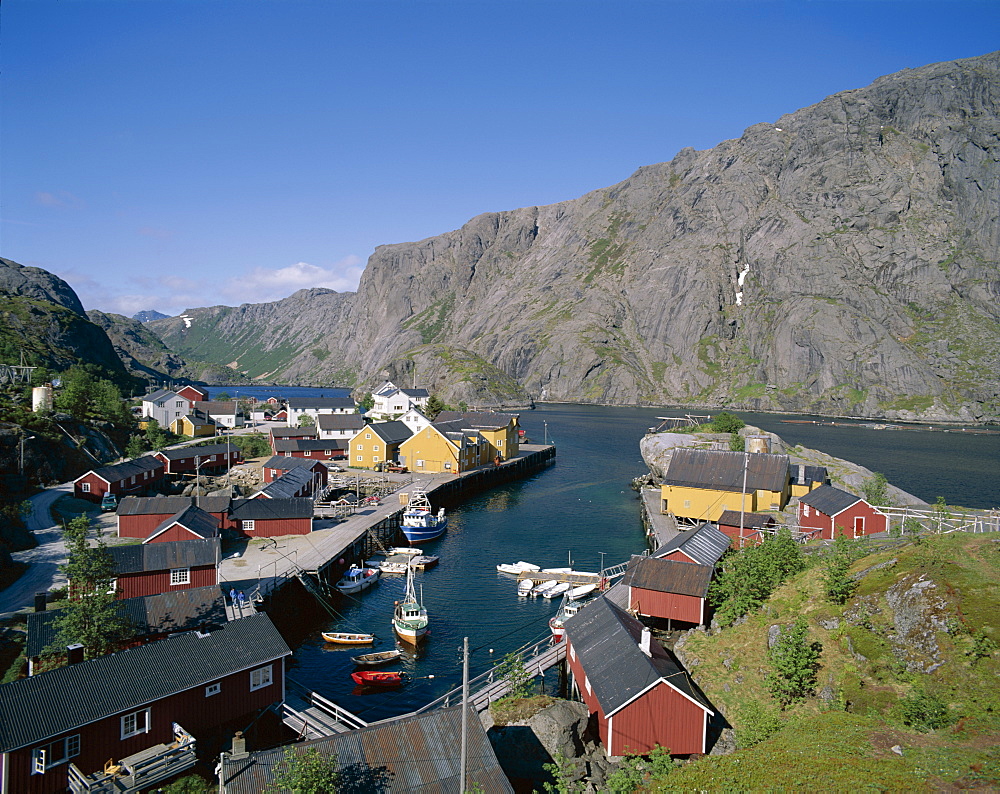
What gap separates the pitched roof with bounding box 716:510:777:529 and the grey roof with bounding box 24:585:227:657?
3352 cm

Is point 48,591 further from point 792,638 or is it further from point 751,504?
point 751,504

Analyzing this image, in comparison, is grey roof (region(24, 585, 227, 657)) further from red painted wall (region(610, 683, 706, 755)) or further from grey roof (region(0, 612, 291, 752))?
red painted wall (region(610, 683, 706, 755))

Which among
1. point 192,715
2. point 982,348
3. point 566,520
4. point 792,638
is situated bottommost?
point 566,520

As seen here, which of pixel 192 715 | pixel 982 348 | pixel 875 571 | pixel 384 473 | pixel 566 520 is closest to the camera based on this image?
pixel 192 715

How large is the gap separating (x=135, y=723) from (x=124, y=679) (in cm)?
142

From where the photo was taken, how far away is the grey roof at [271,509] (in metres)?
45.5

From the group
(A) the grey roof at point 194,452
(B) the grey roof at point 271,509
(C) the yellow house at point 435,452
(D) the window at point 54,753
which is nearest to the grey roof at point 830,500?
(B) the grey roof at point 271,509

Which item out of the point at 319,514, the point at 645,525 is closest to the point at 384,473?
the point at 319,514

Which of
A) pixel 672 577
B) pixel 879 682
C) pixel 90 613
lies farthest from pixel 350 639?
pixel 879 682

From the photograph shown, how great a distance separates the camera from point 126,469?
55969 mm

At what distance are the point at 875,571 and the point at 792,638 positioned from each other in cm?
664

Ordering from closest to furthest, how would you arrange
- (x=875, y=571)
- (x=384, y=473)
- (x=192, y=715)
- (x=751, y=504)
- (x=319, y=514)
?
1. (x=192, y=715)
2. (x=875, y=571)
3. (x=751, y=504)
4. (x=319, y=514)
5. (x=384, y=473)

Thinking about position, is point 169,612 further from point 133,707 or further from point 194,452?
point 194,452

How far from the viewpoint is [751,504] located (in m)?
47.2
